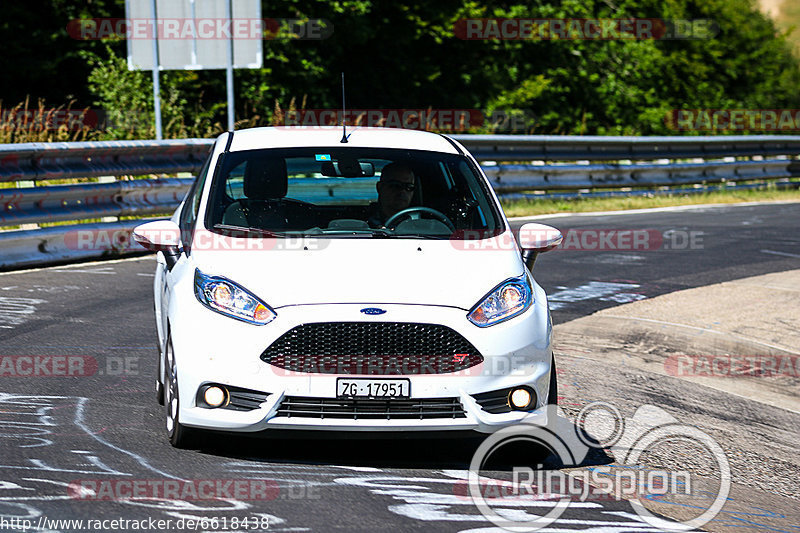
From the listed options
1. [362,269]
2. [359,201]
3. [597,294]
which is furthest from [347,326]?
[597,294]

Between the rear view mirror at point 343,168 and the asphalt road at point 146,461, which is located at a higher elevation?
the rear view mirror at point 343,168

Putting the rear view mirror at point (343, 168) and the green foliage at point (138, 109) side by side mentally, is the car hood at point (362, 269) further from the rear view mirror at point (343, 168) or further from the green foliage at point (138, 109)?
the green foliage at point (138, 109)

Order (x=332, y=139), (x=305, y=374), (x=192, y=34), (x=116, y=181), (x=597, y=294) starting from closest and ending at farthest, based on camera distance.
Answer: (x=305, y=374)
(x=332, y=139)
(x=597, y=294)
(x=116, y=181)
(x=192, y=34)

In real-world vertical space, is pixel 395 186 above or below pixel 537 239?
above

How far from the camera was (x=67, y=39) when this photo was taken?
108ft

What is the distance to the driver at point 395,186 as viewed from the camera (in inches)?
263

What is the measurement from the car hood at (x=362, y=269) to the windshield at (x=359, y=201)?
25 centimetres

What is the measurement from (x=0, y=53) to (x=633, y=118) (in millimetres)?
23097

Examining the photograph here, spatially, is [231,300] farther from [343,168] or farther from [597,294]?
[597,294]

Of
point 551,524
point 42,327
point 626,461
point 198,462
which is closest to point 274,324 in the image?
point 198,462

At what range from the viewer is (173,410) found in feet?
18.2

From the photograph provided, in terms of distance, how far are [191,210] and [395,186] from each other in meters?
1.17

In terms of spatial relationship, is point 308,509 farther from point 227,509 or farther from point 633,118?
point 633,118

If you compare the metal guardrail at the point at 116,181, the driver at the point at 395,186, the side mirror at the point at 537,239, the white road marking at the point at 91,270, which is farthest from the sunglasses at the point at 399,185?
the metal guardrail at the point at 116,181
